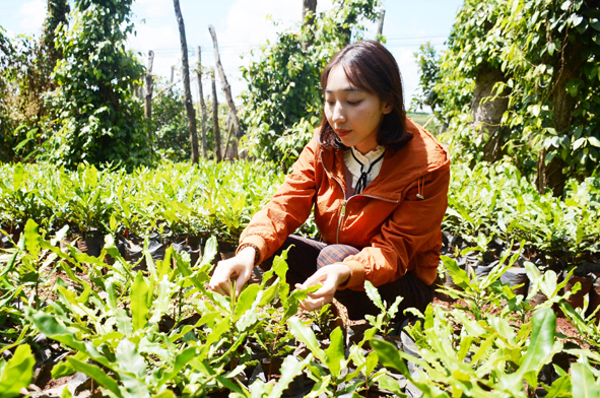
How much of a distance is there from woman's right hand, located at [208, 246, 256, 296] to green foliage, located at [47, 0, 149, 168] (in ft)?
17.5

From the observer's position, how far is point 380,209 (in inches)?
63.9

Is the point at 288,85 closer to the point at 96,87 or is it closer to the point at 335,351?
the point at 96,87

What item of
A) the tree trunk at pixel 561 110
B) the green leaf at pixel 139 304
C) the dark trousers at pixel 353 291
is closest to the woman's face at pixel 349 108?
the dark trousers at pixel 353 291

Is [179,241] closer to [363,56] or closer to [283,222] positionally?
[283,222]

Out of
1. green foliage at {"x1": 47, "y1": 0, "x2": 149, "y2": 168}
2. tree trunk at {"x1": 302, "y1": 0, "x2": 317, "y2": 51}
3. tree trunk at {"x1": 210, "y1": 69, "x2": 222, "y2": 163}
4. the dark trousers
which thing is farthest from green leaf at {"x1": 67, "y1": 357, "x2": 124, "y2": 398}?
tree trunk at {"x1": 210, "y1": 69, "x2": 222, "y2": 163}

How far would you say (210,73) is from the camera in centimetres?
1766

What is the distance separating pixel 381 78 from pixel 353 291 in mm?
830

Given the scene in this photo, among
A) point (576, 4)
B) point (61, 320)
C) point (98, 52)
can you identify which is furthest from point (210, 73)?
point (61, 320)

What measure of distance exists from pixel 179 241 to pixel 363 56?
147 cm

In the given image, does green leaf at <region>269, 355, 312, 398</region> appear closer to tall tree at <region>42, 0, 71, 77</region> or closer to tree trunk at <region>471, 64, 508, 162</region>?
tree trunk at <region>471, 64, 508, 162</region>

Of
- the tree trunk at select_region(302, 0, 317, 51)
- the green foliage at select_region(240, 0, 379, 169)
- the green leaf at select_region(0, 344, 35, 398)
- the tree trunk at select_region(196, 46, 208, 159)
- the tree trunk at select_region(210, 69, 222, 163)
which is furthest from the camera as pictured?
the tree trunk at select_region(196, 46, 208, 159)

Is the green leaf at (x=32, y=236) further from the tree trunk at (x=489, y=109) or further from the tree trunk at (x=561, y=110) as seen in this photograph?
the tree trunk at (x=489, y=109)

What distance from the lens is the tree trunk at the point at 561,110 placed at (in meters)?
3.16

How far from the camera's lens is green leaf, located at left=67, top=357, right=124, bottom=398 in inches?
23.6
